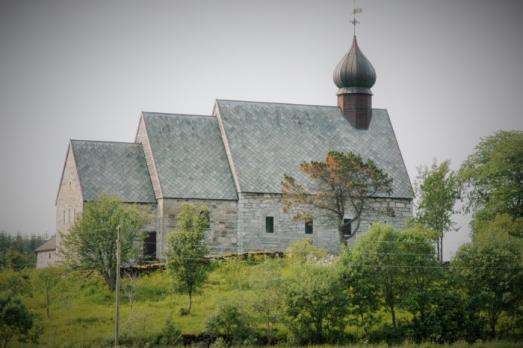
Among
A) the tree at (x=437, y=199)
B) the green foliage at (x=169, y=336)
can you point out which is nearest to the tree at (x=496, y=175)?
the tree at (x=437, y=199)

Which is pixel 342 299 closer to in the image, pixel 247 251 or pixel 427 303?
pixel 427 303

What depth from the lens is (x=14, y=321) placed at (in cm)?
4325

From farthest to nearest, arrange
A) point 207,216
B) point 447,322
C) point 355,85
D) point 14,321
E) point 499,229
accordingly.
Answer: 1. point 355,85
2. point 207,216
3. point 499,229
4. point 447,322
5. point 14,321

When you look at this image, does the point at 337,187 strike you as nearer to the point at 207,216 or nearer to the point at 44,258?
the point at 207,216

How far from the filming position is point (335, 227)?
6000cm

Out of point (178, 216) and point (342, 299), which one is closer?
point (342, 299)

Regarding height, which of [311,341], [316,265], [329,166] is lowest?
[311,341]

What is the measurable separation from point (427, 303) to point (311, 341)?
6.02 meters

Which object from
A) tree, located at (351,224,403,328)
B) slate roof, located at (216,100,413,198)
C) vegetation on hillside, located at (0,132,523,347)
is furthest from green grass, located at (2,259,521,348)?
slate roof, located at (216,100,413,198)

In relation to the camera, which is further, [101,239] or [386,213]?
[386,213]

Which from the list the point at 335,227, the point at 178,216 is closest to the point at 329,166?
the point at 335,227

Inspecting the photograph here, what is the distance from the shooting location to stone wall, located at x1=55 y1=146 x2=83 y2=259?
190 ft

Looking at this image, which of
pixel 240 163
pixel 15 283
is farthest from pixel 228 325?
pixel 240 163

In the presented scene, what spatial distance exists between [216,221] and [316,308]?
1378 centimetres
